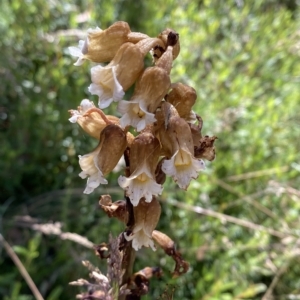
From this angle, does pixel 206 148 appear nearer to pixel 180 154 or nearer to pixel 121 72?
pixel 180 154

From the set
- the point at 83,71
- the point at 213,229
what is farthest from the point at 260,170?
the point at 83,71

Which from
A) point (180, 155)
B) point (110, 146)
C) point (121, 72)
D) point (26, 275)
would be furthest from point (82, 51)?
point (26, 275)

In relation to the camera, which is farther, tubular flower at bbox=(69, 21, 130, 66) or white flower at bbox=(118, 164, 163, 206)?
tubular flower at bbox=(69, 21, 130, 66)

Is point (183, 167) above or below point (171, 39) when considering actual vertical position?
below

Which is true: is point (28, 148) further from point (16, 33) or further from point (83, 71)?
point (16, 33)

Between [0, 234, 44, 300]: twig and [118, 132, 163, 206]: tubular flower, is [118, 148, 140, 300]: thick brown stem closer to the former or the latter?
[118, 132, 163, 206]: tubular flower

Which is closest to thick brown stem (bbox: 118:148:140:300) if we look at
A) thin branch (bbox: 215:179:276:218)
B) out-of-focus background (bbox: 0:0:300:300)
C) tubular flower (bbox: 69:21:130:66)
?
tubular flower (bbox: 69:21:130:66)
